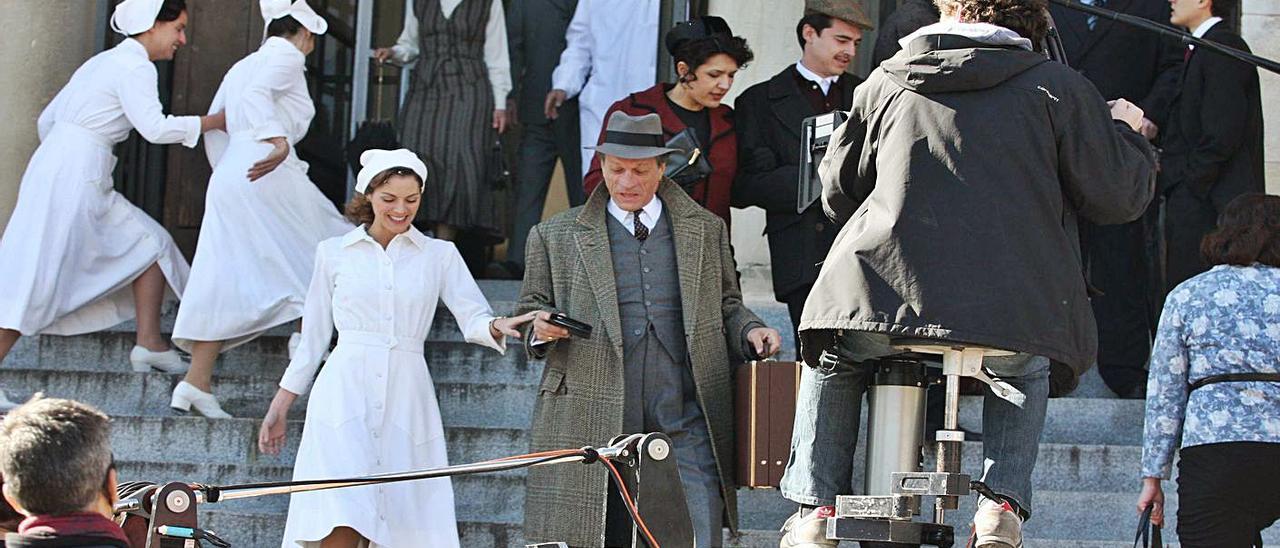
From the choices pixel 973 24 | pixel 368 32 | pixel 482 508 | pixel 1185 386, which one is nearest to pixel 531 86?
pixel 368 32

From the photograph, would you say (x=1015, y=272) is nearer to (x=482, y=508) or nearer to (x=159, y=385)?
(x=482, y=508)

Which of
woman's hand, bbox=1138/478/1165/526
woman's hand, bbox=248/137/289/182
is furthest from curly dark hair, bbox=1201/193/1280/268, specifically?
woman's hand, bbox=248/137/289/182

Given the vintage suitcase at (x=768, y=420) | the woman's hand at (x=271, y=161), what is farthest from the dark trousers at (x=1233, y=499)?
the woman's hand at (x=271, y=161)

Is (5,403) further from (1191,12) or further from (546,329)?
(1191,12)

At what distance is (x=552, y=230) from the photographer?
710 centimetres

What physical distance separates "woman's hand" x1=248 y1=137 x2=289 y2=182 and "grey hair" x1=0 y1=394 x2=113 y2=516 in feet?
16.6

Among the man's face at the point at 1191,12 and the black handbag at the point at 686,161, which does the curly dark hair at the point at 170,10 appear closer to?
the black handbag at the point at 686,161

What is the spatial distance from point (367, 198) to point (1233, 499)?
3.21m

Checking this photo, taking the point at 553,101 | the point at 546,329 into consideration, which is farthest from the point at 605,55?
the point at 546,329

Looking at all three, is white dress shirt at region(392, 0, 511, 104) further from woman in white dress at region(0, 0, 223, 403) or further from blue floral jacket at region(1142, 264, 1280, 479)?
blue floral jacket at region(1142, 264, 1280, 479)

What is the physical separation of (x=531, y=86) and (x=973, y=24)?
6233 millimetres

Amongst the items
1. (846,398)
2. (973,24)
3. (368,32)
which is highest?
(368,32)

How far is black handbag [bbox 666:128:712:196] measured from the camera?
7406mm

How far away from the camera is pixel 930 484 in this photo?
5.08 metres
